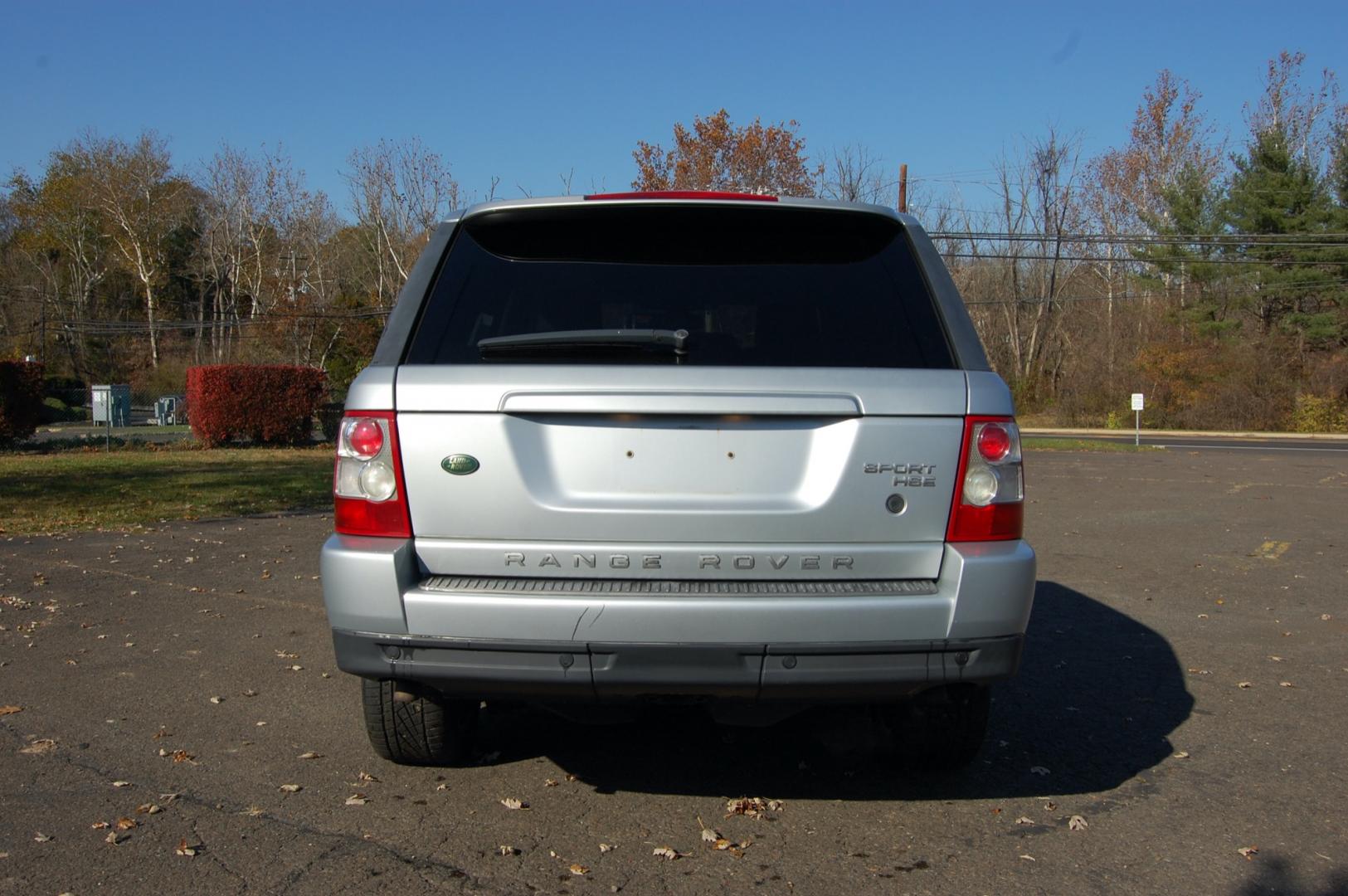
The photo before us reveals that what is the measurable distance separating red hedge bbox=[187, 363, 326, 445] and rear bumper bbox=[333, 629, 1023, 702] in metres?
23.6

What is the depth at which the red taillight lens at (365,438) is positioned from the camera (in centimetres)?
318

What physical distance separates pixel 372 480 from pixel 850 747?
2.15 meters

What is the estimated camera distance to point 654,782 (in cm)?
390

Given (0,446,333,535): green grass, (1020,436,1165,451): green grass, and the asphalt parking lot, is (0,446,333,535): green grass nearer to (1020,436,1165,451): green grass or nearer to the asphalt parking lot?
the asphalt parking lot

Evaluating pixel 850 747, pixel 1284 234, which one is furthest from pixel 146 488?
pixel 1284 234

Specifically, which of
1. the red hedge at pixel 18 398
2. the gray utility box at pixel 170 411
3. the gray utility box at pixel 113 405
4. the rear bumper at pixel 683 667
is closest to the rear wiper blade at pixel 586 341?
the rear bumper at pixel 683 667

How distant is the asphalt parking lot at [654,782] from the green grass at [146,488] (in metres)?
5.31

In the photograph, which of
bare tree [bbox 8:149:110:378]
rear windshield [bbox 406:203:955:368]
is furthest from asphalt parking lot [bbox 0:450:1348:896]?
bare tree [bbox 8:149:110:378]

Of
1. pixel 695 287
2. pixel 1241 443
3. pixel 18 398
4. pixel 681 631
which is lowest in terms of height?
pixel 1241 443

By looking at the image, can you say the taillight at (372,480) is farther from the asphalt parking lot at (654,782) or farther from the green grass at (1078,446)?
the green grass at (1078,446)

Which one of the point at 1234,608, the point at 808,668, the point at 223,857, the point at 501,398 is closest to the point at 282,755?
the point at 223,857

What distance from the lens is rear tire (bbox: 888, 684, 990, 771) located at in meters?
3.71

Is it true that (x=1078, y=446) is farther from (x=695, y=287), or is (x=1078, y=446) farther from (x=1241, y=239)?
(x=695, y=287)

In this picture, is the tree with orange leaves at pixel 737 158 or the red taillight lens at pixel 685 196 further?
the tree with orange leaves at pixel 737 158
